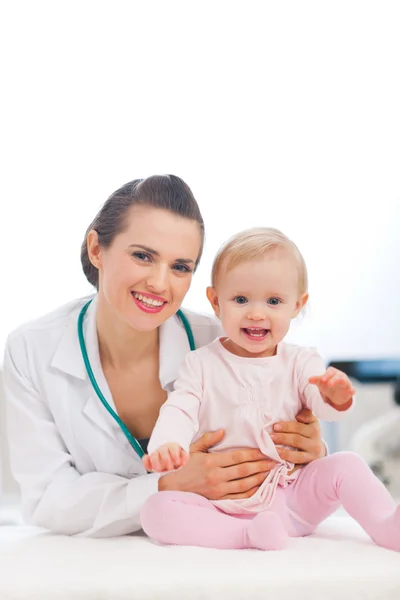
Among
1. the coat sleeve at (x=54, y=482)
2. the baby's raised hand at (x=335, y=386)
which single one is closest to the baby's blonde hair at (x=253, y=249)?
the baby's raised hand at (x=335, y=386)

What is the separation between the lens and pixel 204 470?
5.43ft

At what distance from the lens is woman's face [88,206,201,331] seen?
5.65 feet

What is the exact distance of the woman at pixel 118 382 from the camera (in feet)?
5.63

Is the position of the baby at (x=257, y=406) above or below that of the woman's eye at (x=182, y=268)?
below

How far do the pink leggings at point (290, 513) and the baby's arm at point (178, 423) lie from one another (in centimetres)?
14

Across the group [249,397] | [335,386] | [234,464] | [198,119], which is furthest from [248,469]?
[198,119]

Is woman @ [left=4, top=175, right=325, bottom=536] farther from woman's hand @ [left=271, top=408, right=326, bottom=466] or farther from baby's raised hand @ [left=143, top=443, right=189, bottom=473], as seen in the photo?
baby's raised hand @ [left=143, top=443, right=189, bottom=473]

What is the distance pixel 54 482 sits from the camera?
183 centimetres

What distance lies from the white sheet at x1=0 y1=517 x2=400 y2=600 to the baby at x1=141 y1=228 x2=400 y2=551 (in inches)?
2.9

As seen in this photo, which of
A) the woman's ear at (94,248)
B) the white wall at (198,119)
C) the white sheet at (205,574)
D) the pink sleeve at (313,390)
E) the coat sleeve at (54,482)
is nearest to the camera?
the white sheet at (205,574)

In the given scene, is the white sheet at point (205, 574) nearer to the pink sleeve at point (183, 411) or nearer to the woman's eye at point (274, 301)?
the pink sleeve at point (183, 411)

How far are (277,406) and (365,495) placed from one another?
0.87 ft

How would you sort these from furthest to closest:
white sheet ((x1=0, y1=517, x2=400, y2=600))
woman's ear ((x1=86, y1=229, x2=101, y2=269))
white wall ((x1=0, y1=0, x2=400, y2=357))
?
white wall ((x1=0, y1=0, x2=400, y2=357))
woman's ear ((x1=86, y1=229, x2=101, y2=269))
white sheet ((x1=0, y1=517, x2=400, y2=600))

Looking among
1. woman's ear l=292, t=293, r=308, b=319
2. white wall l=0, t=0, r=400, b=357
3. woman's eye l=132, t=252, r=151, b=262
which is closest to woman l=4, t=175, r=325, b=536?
woman's eye l=132, t=252, r=151, b=262
